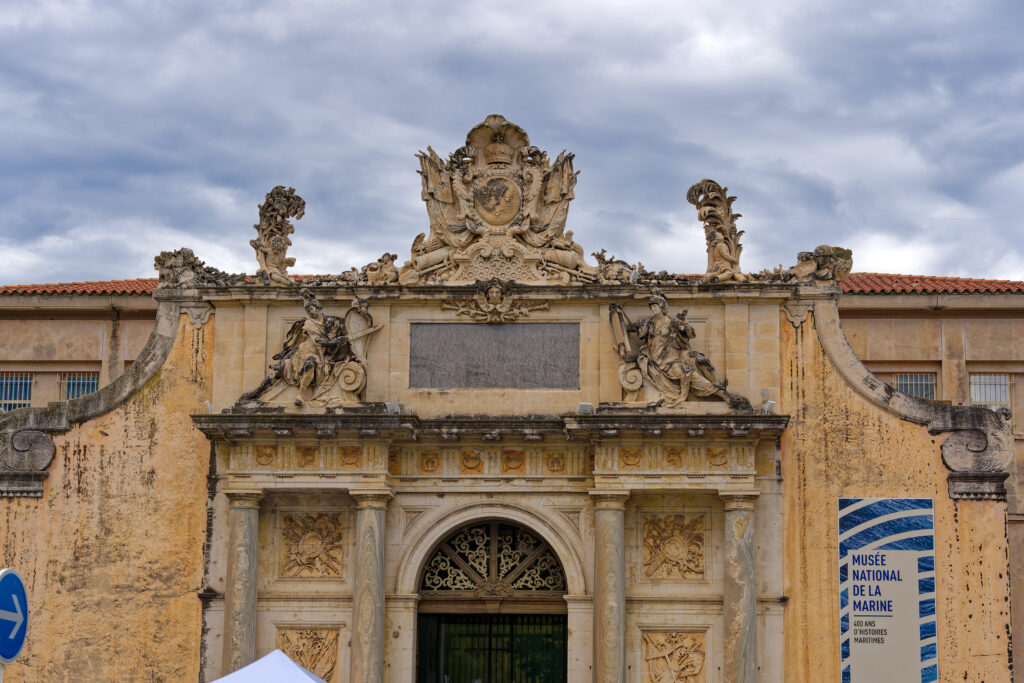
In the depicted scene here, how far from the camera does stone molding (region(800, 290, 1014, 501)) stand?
62.2 feet

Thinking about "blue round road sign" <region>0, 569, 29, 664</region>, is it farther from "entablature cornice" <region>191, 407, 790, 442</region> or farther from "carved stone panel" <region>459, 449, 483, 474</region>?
"carved stone panel" <region>459, 449, 483, 474</region>

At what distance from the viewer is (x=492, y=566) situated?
20.0 m

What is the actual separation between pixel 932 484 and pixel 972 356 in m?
5.96

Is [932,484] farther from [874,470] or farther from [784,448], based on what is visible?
[784,448]

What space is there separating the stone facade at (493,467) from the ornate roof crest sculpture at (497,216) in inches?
1.7

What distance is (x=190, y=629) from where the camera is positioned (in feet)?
64.4

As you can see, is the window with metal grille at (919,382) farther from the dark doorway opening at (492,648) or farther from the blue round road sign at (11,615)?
the blue round road sign at (11,615)

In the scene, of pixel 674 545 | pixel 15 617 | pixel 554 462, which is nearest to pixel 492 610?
pixel 554 462

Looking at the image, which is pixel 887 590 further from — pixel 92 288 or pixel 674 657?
pixel 92 288

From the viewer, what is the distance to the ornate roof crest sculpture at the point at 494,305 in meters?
20.1

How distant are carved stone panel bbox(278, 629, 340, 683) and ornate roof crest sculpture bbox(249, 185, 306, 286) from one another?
531 cm

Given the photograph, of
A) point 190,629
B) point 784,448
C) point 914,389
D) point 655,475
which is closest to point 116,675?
point 190,629

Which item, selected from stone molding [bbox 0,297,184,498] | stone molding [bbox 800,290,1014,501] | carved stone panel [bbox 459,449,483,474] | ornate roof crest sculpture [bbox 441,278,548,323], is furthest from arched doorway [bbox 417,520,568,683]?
stone molding [bbox 800,290,1014,501]

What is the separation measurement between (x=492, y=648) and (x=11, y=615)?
11.6 metres
